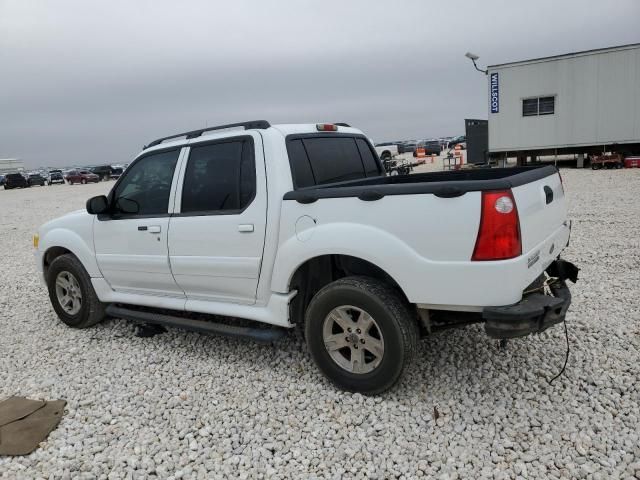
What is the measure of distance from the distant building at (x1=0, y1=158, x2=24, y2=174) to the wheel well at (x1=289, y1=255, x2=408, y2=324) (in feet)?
295

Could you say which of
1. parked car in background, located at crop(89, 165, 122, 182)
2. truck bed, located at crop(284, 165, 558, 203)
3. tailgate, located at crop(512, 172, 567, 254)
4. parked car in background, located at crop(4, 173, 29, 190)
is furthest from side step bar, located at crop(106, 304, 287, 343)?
parked car in background, located at crop(4, 173, 29, 190)

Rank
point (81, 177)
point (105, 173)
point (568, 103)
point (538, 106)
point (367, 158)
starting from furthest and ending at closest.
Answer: point (105, 173) < point (81, 177) < point (538, 106) < point (568, 103) < point (367, 158)

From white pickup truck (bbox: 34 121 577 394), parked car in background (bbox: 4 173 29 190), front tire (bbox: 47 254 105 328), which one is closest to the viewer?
white pickup truck (bbox: 34 121 577 394)

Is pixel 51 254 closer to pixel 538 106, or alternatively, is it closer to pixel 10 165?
pixel 538 106

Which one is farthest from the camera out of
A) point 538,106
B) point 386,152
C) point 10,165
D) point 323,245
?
point 10,165

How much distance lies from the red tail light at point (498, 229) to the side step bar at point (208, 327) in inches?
66.7

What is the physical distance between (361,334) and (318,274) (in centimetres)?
65

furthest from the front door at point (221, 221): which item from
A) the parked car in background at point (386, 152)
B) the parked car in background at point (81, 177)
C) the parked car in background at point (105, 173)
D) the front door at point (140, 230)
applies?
the parked car in background at point (105, 173)

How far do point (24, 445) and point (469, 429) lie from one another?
2.84m

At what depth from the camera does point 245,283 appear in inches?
148

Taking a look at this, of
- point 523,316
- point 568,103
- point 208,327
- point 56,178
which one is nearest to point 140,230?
point 208,327

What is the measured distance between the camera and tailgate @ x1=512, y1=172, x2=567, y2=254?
9.41 feet

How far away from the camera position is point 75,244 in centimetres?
491

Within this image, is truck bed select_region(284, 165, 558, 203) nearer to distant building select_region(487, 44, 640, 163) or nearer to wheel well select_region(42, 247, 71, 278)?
wheel well select_region(42, 247, 71, 278)
